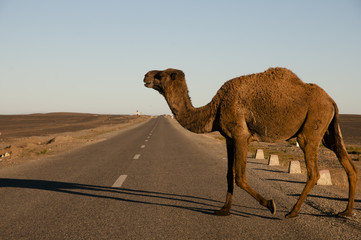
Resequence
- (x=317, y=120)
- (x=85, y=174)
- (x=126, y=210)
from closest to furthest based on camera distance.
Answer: (x=317, y=120) → (x=126, y=210) → (x=85, y=174)

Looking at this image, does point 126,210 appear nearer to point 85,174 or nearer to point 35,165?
point 85,174

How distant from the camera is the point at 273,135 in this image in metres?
5.38

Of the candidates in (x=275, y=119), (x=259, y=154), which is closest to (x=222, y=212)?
(x=275, y=119)

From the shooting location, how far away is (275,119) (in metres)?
5.27

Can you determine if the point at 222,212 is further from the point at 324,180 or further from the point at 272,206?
the point at 324,180

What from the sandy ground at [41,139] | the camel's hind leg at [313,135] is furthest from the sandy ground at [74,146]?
the camel's hind leg at [313,135]

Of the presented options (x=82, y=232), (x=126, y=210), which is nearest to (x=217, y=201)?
(x=126, y=210)

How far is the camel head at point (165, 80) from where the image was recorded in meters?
6.08

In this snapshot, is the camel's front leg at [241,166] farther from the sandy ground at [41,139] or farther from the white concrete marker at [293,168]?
the sandy ground at [41,139]

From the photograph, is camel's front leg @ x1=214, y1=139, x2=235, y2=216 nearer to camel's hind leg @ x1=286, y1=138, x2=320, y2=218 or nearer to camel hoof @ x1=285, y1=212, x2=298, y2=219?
camel hoof @ x1=285, y1=212, x2=298, y2=219

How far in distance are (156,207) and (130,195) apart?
1.21 metres

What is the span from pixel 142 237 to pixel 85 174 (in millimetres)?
6037

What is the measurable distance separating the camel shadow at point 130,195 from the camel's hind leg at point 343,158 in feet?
4.68

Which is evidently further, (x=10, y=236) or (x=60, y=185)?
(x=60, y=185)
